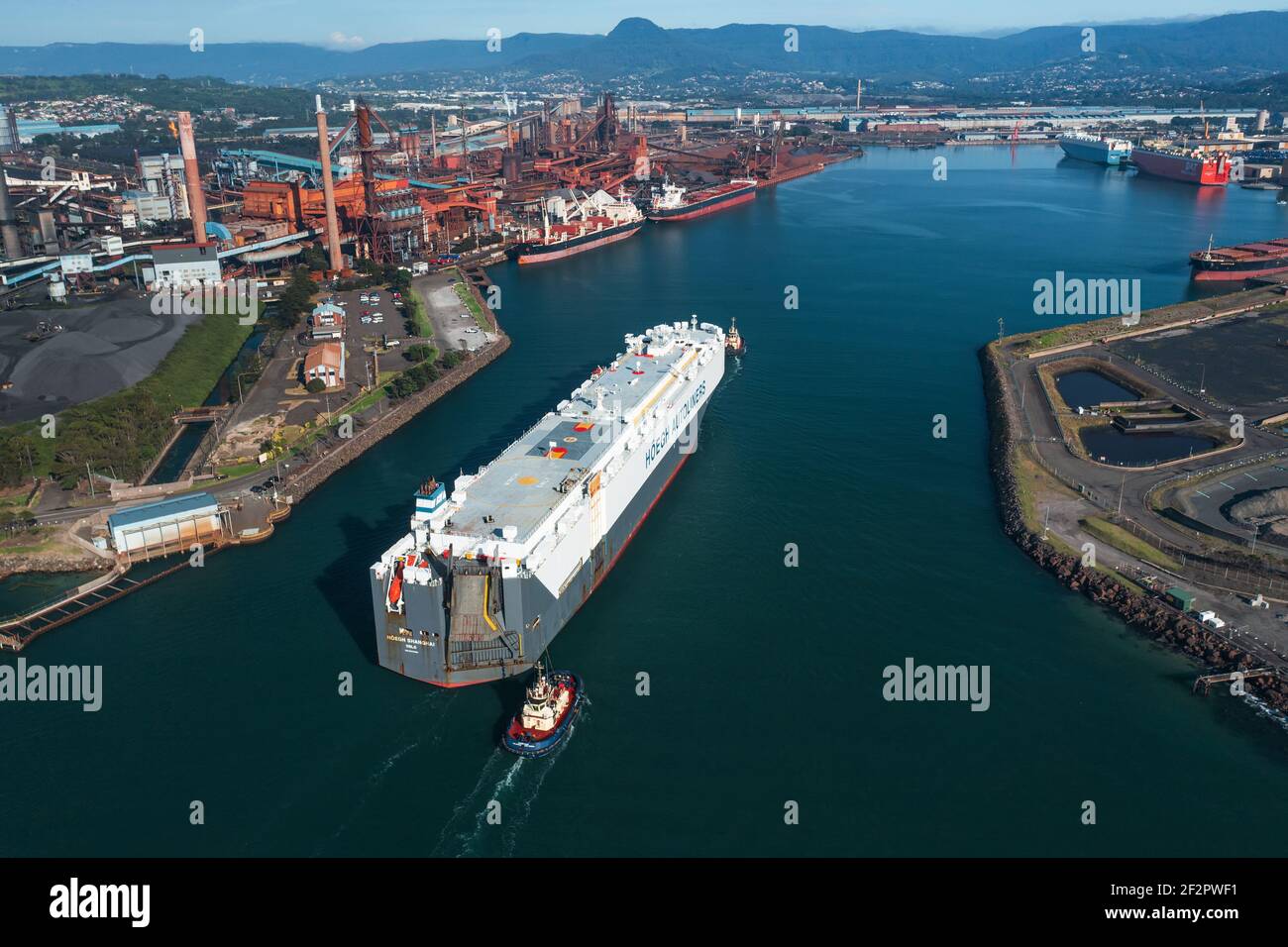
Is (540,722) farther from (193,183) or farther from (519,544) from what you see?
(193,183)

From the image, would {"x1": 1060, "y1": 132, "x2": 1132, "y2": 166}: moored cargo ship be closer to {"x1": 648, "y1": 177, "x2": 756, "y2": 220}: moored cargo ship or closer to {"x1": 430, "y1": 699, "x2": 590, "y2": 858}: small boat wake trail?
{"x1": 648, "y1": 177, "x2": 756, "y2": 220}: moored cargo ship

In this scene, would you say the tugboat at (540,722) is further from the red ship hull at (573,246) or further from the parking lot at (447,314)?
the red ship hull at (573,246)

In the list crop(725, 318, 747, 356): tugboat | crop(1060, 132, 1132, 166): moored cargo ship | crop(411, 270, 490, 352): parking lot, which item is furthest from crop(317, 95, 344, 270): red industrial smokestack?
crop(1060, 132, 1132, 166): moored cargo ship

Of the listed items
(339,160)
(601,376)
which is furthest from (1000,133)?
(601,376)

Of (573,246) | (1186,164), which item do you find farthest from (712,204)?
(1186,164)

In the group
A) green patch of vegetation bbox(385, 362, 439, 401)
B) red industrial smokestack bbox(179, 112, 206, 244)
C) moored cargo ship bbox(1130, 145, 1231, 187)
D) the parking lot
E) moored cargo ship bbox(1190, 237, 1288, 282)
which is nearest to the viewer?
green patch of vegetation bbox(385, 362, 439, 401)
